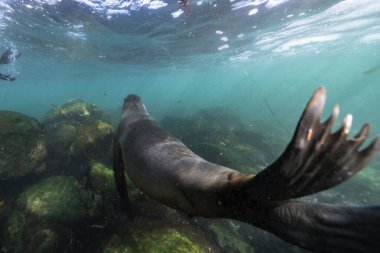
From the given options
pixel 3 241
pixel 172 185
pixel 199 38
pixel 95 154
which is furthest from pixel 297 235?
pixel 199 38

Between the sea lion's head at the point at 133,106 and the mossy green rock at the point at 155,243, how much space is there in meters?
2.48

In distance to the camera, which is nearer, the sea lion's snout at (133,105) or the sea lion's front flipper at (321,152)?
the sea lion's front flipper at (321,152)

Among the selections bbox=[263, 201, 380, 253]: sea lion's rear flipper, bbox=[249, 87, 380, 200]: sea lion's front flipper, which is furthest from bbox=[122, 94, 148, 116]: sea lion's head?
bbox=[249, 87, 380, 200]: sea lion's front flipper

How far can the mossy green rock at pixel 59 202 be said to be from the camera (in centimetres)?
588

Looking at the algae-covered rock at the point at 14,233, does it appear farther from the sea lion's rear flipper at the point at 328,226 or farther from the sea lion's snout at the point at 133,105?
the sea lion's rear flipper at the point at 328,226

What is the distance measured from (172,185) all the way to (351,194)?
1297 centimetres

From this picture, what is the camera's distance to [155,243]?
4.36 m

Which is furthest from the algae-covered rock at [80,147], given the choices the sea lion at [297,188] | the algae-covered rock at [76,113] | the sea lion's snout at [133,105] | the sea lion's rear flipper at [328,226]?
the sea lion's rear flipper at [328,226]

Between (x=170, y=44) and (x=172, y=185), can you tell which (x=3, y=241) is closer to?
(x=172, y=185)

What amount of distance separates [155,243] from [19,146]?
5.14 metres

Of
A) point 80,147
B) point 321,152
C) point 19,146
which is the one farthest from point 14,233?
point 321,152

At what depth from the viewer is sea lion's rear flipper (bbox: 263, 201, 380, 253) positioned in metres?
1.87

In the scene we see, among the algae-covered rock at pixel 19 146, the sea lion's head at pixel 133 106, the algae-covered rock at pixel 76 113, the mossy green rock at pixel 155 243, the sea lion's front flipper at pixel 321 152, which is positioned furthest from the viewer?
the algae-covered rock at pixel 76 113

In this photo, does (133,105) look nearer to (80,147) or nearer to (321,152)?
(80,147)
